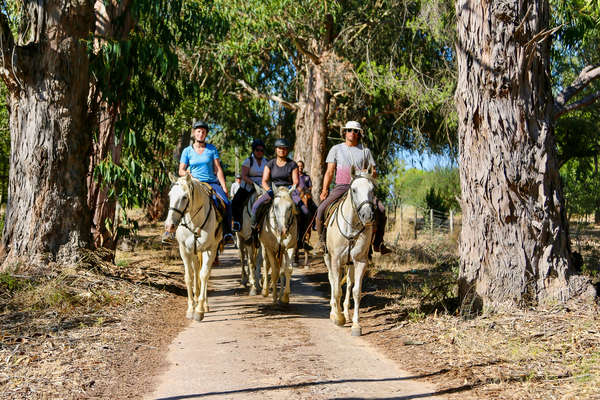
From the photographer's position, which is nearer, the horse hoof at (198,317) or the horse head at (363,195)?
the horse head at (363,195)

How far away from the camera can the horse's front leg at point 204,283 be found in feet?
29.0

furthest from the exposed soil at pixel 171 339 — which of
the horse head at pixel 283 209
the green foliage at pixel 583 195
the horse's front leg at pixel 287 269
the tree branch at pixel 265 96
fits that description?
the green foliage at pixel 583 195

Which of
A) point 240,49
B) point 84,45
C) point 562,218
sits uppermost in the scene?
point 240,49

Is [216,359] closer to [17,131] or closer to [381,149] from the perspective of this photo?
[17,131]

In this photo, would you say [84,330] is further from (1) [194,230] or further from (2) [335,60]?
(2) [335,60]

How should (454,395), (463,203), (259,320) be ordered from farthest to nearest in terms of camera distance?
(259,320), (463,203), (454,395)

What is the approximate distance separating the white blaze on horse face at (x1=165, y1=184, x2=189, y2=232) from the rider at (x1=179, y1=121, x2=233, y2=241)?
1.40 meters

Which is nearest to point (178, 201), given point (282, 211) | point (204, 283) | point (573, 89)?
point (204, 283)

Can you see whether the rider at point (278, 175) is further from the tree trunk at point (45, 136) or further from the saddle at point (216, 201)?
the tree trunk at point (45, 136)

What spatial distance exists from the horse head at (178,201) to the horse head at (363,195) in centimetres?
244

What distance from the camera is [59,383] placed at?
5.57 m

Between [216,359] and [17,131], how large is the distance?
5907 millimetres

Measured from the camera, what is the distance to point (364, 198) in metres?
7.84

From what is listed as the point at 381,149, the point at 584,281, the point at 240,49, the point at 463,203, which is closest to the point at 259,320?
the point at 463,203
